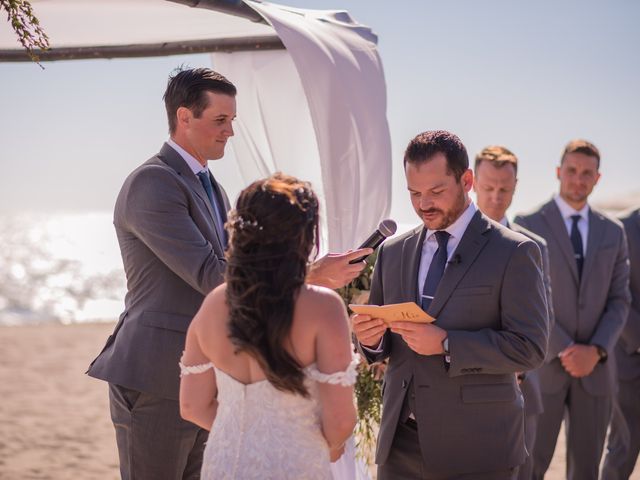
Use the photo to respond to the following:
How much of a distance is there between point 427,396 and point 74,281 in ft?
130

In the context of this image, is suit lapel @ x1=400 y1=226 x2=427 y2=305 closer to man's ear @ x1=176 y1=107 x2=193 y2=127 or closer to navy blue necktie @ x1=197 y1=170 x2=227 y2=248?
navy blue necktie @ x1=197 y1=170 x2=227 y2=248

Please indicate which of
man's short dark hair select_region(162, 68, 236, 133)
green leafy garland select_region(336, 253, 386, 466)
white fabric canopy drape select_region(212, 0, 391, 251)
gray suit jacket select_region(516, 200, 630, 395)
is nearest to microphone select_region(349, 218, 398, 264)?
man's short dark hair select_region(162, 68, 236, 133)

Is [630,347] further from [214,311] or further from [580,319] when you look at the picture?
[214,311]

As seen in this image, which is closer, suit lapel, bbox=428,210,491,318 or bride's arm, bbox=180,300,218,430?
bride's arm, bbox=180,300,218,430

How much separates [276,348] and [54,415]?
29.1ft

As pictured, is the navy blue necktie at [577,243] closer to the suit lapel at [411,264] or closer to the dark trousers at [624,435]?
the dark trousers at [624,435]

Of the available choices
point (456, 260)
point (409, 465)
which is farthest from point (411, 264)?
point (409, 465)

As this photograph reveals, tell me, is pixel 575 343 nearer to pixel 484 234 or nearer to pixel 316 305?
pixel 484 234

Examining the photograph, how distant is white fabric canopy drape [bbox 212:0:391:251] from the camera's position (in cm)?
434

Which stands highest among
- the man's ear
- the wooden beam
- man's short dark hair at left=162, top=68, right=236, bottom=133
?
the wooden beam

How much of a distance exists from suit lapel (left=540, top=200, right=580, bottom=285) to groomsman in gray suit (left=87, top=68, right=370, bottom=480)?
267cm

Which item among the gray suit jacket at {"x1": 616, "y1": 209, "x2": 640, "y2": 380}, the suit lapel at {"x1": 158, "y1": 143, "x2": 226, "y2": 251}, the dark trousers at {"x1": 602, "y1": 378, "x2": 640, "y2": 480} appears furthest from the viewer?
the gray suit jacket at {"x1": 616, "y1": 209, "x2": 640, "y2": 380}

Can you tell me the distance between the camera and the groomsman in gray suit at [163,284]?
3.51 metres

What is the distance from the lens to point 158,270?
3.63m
